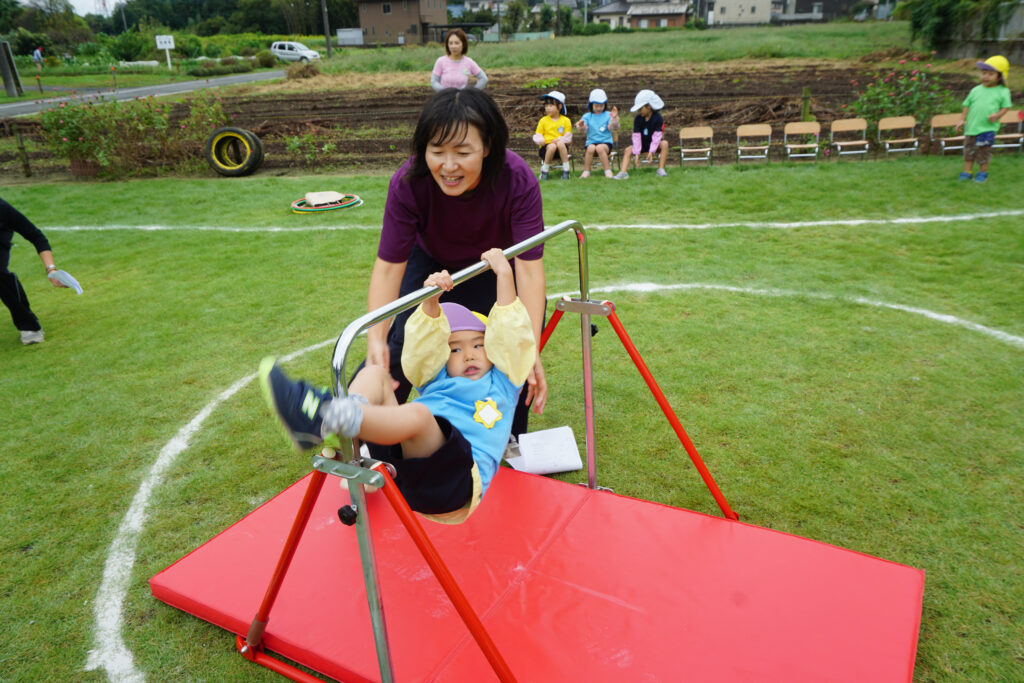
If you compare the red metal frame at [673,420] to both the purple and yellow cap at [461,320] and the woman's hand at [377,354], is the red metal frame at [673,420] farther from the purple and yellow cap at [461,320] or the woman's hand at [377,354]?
the woman's hand at [377,354]

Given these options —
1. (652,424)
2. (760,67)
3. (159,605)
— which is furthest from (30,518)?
(760,67)

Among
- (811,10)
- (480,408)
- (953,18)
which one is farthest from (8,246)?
(811,10)

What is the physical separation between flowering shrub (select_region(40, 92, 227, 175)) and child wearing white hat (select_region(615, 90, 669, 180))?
27.2 feet

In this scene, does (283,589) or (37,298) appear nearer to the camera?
(283,589)

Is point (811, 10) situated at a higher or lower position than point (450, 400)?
higher

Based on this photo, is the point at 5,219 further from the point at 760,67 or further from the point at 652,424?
the point at 760,67

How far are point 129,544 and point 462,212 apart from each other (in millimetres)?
2143

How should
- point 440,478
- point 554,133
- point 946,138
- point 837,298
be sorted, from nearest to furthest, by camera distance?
point 440,478
point 837,298
point 554,133
point 946,138

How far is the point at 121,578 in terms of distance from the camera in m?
2.83

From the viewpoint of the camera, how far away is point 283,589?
8.79ft

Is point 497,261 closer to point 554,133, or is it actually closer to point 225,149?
point 554,133

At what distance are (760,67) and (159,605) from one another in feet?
80.1

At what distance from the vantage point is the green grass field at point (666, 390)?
2701 millimetres

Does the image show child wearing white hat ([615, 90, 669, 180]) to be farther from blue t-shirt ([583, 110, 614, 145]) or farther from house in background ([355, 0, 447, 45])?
house in background ([355, 0, 447, 45])
